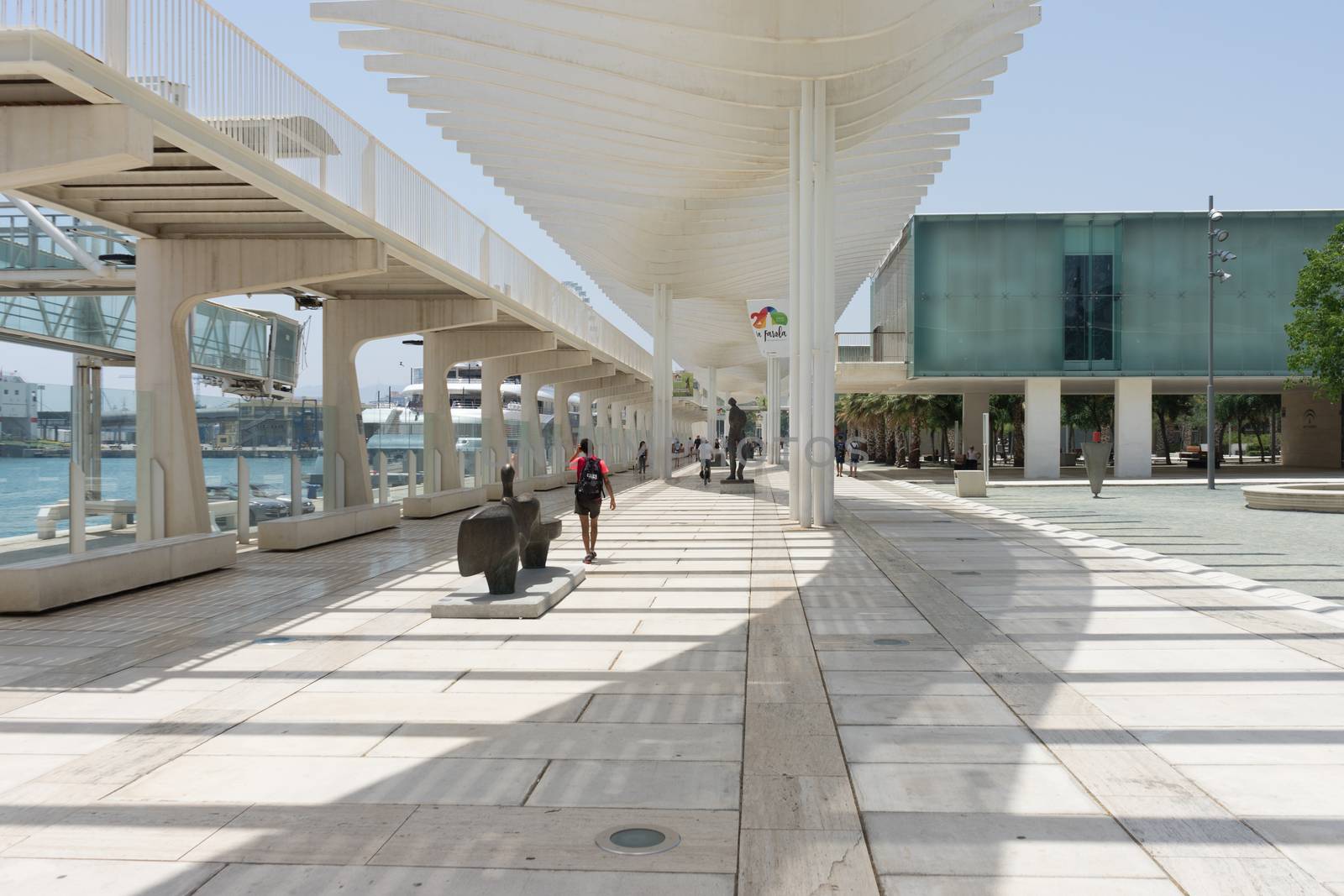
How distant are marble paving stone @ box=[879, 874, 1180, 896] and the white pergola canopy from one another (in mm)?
12359

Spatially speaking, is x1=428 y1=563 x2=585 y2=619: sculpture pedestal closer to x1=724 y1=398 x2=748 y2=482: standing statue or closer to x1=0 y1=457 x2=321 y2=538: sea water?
x1=0 y1=457 x2=321 y2=538: sea water

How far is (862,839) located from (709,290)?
35.1 meters

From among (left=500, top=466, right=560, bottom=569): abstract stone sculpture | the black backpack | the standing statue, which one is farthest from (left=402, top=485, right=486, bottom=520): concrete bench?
the standing statue

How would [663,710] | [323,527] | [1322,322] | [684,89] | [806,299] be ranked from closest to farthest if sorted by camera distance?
1. [663,710]
2. [323,527]
3. [684,89]
4. [806,299]
5. [1322,322]

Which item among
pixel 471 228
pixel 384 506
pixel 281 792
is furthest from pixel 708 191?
Result: pixel 281 792

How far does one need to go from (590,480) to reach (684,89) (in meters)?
6.97

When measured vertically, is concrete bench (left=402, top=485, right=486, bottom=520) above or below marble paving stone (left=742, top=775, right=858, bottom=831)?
above

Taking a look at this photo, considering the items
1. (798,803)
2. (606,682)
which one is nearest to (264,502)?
(606,682)

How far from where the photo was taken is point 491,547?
9.18m

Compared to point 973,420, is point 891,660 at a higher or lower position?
lower

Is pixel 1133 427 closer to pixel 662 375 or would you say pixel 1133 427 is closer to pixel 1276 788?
pixel 662 375

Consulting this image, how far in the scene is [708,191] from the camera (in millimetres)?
24422

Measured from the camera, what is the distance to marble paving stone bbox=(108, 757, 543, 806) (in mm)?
4457

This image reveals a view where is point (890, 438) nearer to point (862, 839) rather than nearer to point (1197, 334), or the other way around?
point (1197, 334)
